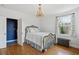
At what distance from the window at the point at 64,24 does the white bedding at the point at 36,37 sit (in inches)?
25.1

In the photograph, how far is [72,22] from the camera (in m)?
2.33

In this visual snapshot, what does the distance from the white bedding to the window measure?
0.64 m

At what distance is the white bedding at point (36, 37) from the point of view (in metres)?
2.78

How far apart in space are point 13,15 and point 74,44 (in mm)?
2754

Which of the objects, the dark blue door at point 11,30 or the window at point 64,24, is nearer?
the window at point 64,24

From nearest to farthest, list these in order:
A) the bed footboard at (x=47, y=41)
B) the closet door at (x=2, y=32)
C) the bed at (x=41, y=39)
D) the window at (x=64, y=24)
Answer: the window at (x=64, y=24) → the bed at (x=41, y=39) → the bed footboard at (x=47, y=41) → the closet door at (x=2, y=32)

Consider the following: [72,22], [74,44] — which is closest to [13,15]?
[72,22]

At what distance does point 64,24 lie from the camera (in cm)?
209

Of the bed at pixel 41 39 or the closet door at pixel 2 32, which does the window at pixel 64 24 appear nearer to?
the bed at pixel 41 39

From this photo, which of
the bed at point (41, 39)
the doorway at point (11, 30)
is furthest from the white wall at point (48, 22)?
the doorway at point (11, 30)

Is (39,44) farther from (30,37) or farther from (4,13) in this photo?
(4,13)

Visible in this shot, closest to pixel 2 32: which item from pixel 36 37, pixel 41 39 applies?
pixel 36 37

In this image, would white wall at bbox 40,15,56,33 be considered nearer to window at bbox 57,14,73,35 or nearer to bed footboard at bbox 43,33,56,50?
window at bbox 57,14,73,35

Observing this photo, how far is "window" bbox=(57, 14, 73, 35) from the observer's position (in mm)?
2068
